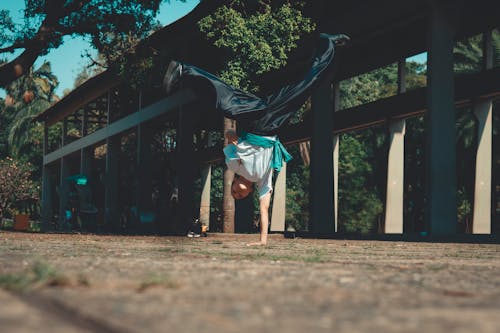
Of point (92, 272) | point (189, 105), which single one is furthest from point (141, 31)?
point (92, 272)

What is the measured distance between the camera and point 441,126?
14.9m

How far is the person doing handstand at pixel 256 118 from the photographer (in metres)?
8.45

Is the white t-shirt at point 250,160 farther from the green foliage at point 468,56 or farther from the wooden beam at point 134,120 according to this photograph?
the green foliage at point 468,56

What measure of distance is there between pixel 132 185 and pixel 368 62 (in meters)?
22.5

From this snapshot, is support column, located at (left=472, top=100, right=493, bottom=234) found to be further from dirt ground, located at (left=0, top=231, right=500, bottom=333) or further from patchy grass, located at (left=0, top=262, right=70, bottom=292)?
patchy grass, located at (left=0, top=262, right=70, bottom=292)

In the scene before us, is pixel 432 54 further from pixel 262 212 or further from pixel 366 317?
pixel 366 317

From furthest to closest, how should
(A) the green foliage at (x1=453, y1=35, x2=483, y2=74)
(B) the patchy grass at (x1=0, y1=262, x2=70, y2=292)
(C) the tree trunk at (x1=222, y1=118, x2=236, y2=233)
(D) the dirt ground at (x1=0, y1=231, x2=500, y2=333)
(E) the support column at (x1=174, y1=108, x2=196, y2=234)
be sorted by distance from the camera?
(A) the green foliage at (x1=453, y1=35, x2=483, y2=74), (E) the support column at (x1=174, y1=108, x2=196, y2=234), (C) the tree trunk at (x1=222, y1=118, x2=236, y2=233), (B) the patchy grass at (x1=0, y1=262, x2=70, y2=292), (D) the dirt ground at (x1=0, y1=231, x2=500, y2=333)

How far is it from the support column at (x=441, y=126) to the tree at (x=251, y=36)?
2.96 metres

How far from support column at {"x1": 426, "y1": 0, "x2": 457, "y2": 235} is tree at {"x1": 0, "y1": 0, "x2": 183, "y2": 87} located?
21.5ft

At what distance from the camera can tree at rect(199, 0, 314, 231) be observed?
16.2 meters

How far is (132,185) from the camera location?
4128cm

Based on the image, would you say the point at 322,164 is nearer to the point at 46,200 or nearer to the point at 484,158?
the point at 484,158

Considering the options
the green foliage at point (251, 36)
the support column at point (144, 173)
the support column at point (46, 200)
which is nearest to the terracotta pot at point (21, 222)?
the support column at point (144, 173)

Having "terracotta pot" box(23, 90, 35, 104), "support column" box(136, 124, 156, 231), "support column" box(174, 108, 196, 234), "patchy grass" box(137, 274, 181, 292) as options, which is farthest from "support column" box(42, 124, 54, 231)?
"patchy grass" box(137, 274, 181, 292)
